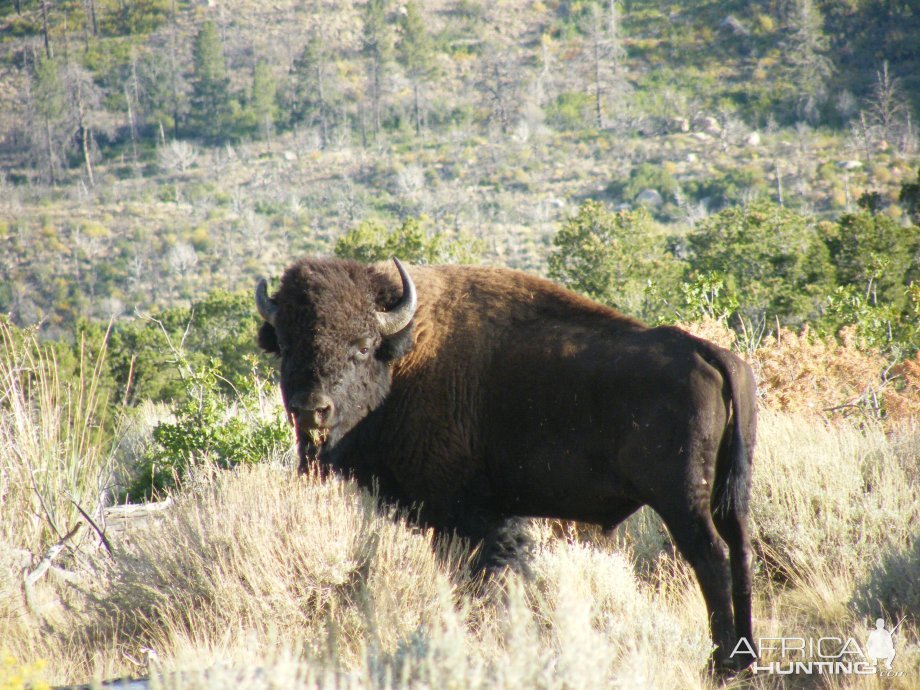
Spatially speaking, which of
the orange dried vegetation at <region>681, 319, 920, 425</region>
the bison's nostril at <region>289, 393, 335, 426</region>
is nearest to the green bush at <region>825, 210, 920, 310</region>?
the orange dried vegetation at <region>681, 319, 920, 425</region>

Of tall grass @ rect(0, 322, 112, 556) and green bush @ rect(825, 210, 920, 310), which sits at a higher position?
tall grass @ rect(0, 322, 112, 556)

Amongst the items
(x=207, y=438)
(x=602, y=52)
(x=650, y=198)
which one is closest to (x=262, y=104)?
(x=602, y=52)

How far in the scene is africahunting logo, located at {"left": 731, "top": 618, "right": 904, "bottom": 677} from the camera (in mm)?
4742

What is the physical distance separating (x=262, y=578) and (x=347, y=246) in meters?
19.8

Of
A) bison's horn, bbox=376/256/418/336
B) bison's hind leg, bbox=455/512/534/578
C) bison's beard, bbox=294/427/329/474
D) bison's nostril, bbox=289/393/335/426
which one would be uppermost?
bison's horn, bbox=376/256/418/336

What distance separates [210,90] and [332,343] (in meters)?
105

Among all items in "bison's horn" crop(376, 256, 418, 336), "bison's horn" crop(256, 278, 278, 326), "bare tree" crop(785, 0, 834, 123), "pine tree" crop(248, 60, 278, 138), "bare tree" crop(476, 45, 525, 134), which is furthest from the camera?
"bare tree" crop(476, 45, 525, 134)

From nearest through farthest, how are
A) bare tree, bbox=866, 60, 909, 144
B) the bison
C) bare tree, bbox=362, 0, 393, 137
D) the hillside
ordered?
the bison
the hillside
bare tree, bbox=866, 60, 909, 144
bare tree, bbox=362, 0, 393, 137

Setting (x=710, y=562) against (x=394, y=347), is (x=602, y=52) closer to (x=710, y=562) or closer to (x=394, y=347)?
(x=394, y=347)

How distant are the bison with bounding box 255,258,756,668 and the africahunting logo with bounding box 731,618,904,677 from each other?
0.99 ft

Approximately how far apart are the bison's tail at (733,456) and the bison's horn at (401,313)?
2.11m

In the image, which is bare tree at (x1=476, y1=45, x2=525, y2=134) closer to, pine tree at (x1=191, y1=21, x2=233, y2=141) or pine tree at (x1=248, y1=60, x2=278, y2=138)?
pine tree at (x1=248, y1=60, x2=278, y2=138)

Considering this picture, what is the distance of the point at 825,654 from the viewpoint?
5172mm

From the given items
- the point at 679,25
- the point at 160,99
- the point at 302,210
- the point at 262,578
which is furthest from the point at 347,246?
the point at 679,25
